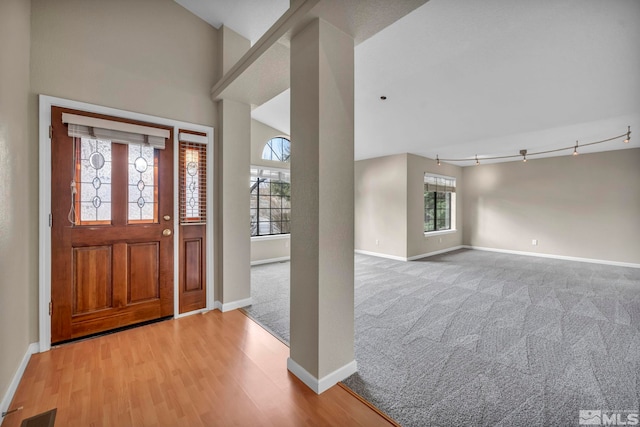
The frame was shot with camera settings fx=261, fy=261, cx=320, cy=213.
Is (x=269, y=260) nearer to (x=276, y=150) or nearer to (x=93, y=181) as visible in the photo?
(x=276, y=150)

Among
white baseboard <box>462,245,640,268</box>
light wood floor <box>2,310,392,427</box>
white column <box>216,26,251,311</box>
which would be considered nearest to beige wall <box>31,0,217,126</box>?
white column <box>216,26,251,311</box>

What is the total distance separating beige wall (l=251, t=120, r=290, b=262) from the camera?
5.29 metres

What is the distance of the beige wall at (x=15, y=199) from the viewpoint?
62.2 inches

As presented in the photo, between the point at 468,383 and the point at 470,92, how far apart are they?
11.0 feet

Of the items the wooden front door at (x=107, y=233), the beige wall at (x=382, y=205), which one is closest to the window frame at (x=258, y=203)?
the beige wall at (x=382, y=205)

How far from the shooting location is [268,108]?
468 cm

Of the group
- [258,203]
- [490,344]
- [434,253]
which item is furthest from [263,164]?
[434,253]

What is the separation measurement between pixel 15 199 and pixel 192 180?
53.4 inches

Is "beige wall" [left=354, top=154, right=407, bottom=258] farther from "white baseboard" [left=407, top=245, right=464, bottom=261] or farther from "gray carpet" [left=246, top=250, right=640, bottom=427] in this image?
"gray carpet" [left=246, top=250, right=640, bottom=427]

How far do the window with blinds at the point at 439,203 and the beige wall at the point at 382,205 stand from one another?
996 millimetres

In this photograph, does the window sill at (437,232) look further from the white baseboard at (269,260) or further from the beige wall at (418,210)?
the white baseboard at (269,260)

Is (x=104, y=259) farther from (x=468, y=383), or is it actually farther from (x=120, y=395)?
(x=468, y=383)

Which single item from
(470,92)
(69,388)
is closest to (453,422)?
(69,388)

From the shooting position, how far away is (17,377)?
5.89 ft
